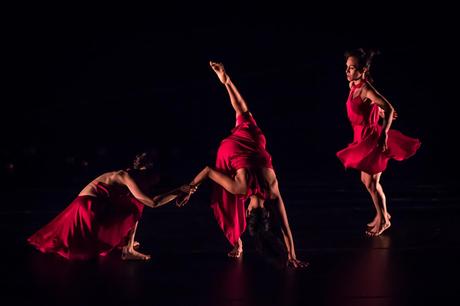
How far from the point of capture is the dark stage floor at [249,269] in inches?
98.9

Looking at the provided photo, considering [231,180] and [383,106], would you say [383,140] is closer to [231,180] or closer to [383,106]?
[383,106]

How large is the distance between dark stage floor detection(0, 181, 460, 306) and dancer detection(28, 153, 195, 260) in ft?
0.32

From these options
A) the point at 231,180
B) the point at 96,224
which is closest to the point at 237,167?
the point at 231,180

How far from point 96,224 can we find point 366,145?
2.07m

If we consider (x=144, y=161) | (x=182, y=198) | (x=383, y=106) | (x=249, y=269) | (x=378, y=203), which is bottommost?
(x=249, y=269)

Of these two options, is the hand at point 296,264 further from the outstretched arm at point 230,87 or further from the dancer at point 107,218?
the outstretched arm at point 230,87

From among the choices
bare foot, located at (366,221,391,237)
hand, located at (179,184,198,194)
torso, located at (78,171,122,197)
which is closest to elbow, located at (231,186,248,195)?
hand, located at (179,184,198,194)

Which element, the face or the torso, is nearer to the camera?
the torso

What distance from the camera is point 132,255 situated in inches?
130

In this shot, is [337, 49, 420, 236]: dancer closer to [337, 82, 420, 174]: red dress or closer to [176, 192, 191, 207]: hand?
[337, 82, 420, 174]: red dress

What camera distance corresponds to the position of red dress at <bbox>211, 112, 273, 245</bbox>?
3.43m

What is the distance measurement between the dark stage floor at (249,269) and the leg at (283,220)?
11 cm

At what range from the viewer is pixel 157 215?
5148 millimetres

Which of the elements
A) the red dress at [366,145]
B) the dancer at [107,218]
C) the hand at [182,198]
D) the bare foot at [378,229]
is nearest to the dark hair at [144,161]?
the dancer at [107,218]
